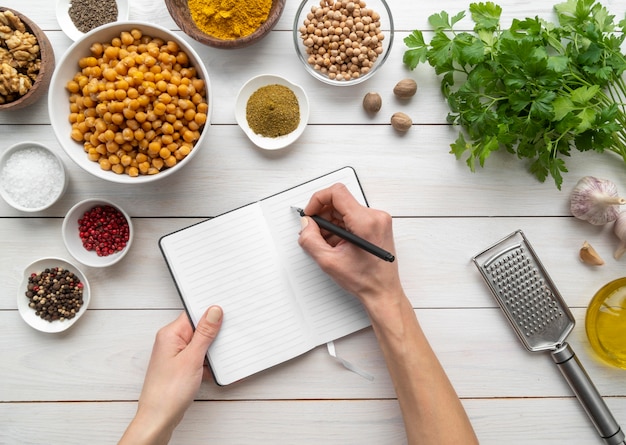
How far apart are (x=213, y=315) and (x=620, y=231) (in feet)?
3.55

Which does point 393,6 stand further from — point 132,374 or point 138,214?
point 132,374

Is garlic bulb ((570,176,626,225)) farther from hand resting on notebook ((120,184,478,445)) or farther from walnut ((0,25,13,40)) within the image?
walnut ((0,25,13,40))

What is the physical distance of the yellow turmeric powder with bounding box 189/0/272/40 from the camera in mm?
1147

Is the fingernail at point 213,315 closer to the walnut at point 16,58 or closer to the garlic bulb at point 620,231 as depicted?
the walnut at point 16,58

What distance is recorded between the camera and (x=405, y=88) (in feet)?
4.05

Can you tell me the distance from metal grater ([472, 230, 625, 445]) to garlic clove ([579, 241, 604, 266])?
0.13 metres

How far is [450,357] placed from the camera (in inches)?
50.6

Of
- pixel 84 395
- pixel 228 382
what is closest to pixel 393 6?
pixel 228 382

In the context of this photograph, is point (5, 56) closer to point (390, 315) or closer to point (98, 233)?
point (98, 233)

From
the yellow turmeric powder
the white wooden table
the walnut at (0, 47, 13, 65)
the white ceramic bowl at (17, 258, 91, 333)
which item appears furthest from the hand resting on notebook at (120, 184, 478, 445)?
the walnut at (0, 47, 13, 65)

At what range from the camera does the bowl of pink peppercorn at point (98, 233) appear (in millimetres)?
1196

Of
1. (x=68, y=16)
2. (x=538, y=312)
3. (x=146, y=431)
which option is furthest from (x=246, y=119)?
(x=538, y=312)

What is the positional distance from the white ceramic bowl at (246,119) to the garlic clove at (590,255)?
815 millimetres

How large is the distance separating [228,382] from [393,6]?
107cm
